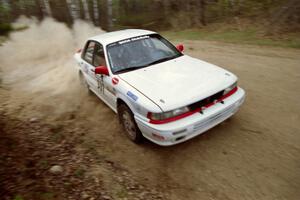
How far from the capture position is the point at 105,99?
5430 millimetres

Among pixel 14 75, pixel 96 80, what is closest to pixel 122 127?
pixel 96 80

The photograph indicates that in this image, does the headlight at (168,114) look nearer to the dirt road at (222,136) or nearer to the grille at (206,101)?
the grille at (206,101)

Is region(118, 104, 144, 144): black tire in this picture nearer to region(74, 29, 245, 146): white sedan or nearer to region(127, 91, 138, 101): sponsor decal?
region(74, 29, 245, 146): white sedan

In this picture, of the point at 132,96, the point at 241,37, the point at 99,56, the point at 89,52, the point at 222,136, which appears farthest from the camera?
the point at 241,37

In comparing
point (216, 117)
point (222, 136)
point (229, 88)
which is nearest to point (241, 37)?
point (229, 88)

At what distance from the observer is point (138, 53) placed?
515cm

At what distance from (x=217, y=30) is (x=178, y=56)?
8.46 meters

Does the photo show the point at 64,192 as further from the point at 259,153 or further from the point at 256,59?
the point at 256,59

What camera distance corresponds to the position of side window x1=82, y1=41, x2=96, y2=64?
5.83 m

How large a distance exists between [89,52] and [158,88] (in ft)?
8.30

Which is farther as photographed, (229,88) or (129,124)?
(129,124)

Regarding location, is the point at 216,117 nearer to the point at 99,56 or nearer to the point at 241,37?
the point at 99,56

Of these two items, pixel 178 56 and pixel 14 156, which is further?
pixel 178 56

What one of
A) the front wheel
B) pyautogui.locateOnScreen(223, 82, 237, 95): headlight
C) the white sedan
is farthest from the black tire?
the front wheel
